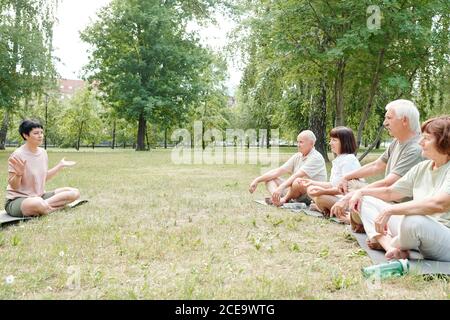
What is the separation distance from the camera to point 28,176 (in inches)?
239

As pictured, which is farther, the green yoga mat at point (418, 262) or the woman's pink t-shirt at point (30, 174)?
the woman's pink t-shirt at point (30, 174)

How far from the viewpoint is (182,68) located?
3291 centimetres

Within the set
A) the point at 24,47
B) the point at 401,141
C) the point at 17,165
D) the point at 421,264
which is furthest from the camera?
the point at 24,47

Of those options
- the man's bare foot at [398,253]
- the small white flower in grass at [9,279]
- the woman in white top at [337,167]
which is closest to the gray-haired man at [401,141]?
the man's bare foot at [398,253]

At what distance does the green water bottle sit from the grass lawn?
0.08m

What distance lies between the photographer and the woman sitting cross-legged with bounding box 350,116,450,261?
347 cm

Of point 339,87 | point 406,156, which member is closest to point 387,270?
point 406,156

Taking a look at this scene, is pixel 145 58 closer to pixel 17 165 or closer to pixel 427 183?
pixel 17 165

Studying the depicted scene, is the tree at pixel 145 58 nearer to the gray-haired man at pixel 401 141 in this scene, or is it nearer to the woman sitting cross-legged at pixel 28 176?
the woman sitting cross-legged at pixel 28 176

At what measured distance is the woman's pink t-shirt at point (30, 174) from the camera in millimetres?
5992

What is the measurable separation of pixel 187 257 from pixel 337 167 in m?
3.02
